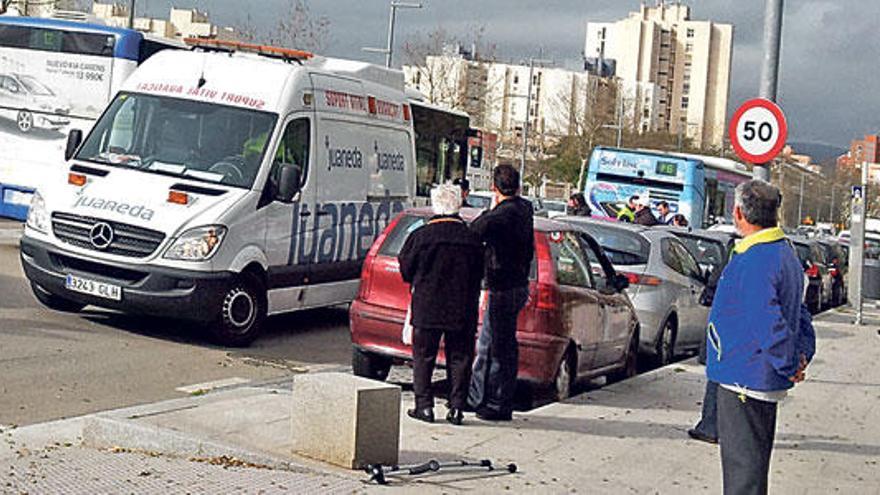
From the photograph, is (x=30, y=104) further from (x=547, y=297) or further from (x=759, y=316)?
(x=759, y=316)

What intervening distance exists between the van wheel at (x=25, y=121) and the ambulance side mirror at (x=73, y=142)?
543 centimetres

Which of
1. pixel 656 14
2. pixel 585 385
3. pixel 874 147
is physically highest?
pixel 656 14

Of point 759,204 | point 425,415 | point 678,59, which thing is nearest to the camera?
point 759,204

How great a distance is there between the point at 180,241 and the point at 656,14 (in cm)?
15586

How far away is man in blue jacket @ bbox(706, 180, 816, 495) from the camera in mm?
5754

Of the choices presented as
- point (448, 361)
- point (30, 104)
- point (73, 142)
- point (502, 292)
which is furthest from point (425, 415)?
point (30, 104)

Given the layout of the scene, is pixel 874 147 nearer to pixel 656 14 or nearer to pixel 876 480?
pixel 876 480

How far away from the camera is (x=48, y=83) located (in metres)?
18.9

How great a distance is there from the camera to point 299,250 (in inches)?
543

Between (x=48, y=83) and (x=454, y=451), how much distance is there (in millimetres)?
12865

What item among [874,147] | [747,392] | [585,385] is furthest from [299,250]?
[874,147]

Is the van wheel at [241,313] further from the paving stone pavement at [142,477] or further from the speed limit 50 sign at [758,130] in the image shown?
the paving stone pavement at [142,477]

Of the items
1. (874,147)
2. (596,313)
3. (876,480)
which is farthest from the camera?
(874,147)

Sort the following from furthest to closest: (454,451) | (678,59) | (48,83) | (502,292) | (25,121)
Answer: (678,59) → (25,121) → (48,83) → (502,292) → (454,451)
